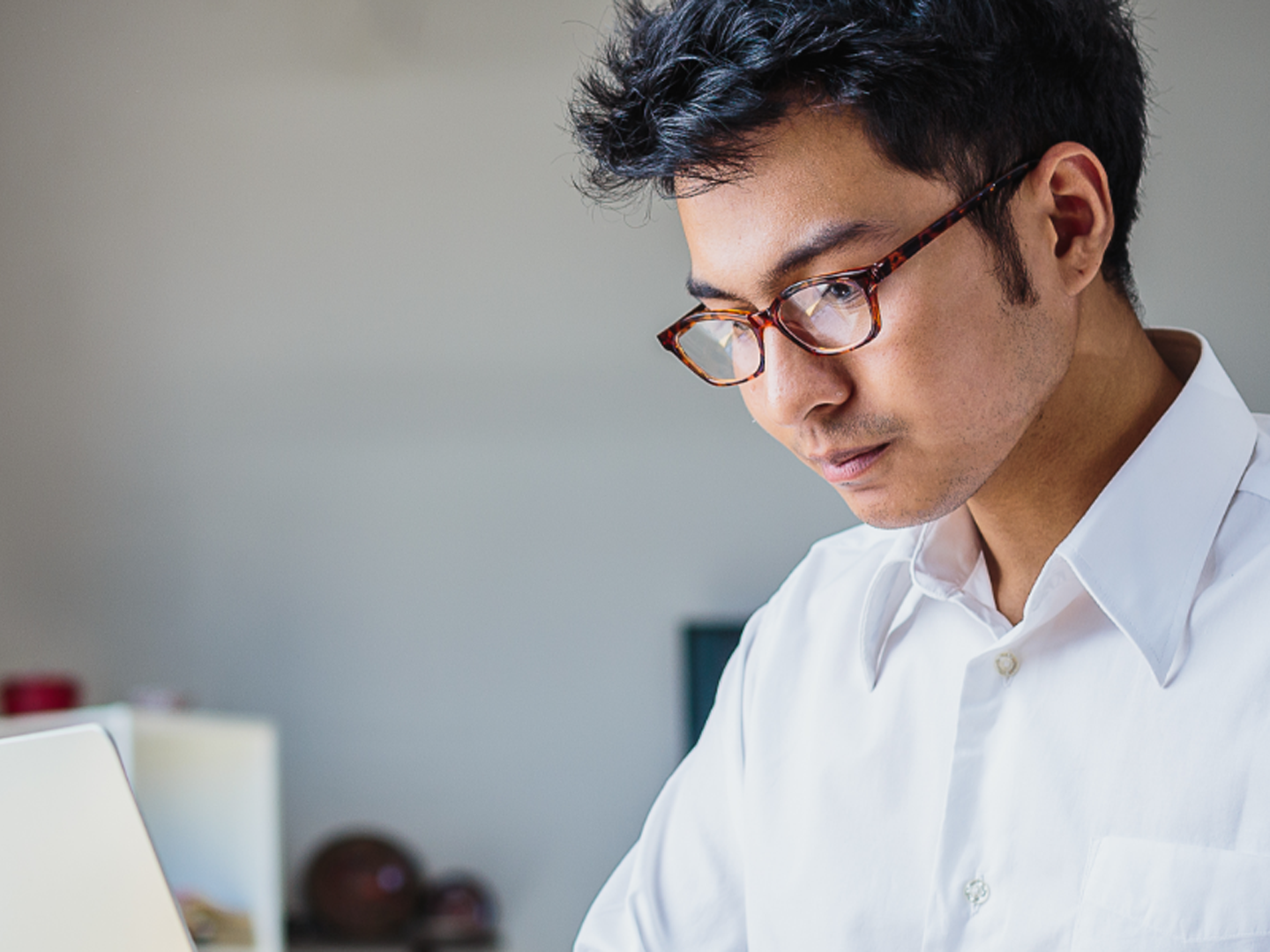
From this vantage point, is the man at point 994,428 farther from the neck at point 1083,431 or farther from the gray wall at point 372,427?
the gray wall at point 372,427

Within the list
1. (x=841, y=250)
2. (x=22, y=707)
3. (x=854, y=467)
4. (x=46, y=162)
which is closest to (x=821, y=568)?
(x=854, y=467)

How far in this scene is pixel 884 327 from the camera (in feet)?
2.45

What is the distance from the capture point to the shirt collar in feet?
2.47

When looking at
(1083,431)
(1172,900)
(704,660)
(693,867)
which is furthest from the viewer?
(704,660)

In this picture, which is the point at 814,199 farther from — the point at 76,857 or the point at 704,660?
the point at 704,660

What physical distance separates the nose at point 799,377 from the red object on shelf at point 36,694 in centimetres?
229

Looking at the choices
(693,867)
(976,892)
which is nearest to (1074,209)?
(976,892)

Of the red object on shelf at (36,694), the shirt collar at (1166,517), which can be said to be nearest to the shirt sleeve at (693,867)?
the shirt collar at (1166,517)

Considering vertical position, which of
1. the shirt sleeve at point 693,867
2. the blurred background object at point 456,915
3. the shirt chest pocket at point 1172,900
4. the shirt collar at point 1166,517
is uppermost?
the shirt collar at point 1166,517

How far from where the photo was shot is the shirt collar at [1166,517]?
0.75m

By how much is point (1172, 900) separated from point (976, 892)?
0.13 meters

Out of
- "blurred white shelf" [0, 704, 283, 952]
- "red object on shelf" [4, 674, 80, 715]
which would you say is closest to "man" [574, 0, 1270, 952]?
"blurred white shelf" [0, 704, 283, 952]

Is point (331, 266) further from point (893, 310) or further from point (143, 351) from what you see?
point (893, 310)

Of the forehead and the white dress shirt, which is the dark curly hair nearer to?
the forehead
